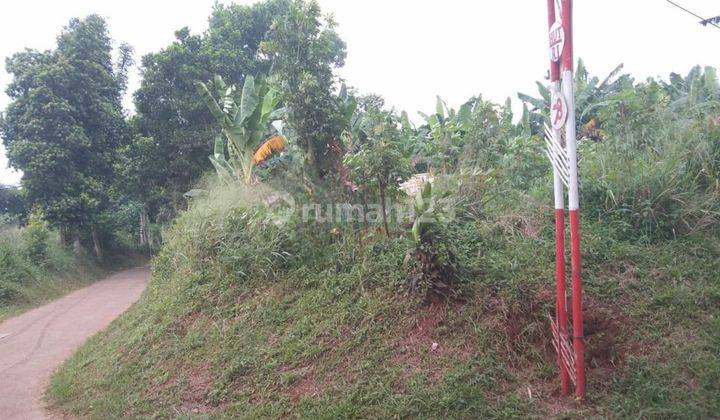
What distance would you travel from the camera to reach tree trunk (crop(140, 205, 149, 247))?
753 inches

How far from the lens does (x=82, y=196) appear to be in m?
15.1

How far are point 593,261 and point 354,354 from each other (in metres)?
2.72

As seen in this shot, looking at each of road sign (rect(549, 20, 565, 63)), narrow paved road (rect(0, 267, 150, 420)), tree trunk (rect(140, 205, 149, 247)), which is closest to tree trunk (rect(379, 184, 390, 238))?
road sign (rect(549, 20, 565, 63))

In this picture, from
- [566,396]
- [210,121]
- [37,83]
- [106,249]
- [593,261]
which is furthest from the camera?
[106,249]

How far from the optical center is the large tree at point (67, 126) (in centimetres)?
1446

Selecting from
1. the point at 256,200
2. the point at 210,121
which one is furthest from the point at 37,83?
the point at 256,200

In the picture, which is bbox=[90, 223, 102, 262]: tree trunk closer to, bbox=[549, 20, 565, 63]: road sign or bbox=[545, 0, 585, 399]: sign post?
bbox=[545, 0, 585, 399]: sign post

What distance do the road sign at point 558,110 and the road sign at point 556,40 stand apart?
283mm

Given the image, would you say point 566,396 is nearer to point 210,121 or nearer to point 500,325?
point 500,325

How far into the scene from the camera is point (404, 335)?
15.1 feet

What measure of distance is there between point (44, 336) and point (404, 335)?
7770 millimetres

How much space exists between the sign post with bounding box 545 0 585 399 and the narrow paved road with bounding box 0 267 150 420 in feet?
18.2

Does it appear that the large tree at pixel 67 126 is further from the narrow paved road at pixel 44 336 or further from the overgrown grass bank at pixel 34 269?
the narrow paved road at pixel 44 336

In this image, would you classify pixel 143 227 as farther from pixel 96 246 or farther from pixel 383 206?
pixel 383 206
